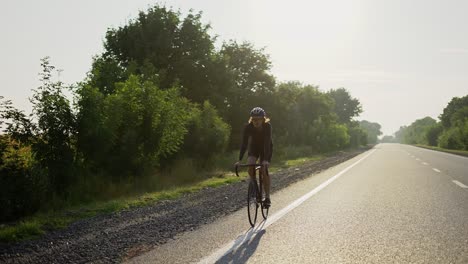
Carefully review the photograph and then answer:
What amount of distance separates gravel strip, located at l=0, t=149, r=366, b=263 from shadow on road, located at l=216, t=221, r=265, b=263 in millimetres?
1142

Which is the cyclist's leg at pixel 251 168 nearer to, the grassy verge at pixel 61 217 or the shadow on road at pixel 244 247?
the shadow on road at pixel 244 247

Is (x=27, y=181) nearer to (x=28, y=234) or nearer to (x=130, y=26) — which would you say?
(x=28, y=234)

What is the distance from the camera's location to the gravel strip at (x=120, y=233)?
5.33m

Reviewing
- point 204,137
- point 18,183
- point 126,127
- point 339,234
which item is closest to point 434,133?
point 204,137

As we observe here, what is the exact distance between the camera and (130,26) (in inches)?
1168

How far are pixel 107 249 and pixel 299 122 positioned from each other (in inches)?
1696

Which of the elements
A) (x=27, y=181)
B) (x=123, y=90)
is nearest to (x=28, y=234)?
(x=27, y=181)

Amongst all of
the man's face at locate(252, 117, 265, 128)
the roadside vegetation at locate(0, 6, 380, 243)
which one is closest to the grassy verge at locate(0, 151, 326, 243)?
the roadside vegetation at locate(0, 6, 380, 243)

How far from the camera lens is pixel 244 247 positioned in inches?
217

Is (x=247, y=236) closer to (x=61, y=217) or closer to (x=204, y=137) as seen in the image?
(x=61, y=217)

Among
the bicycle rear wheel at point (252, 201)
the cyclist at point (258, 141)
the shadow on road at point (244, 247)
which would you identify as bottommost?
the shadow on road at point (244, 247)

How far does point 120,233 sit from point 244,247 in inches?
88.5

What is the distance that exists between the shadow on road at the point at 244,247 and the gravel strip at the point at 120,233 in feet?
3.75

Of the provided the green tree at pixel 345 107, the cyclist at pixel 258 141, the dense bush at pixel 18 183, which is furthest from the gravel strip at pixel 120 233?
the green tree at pixel 345 107
